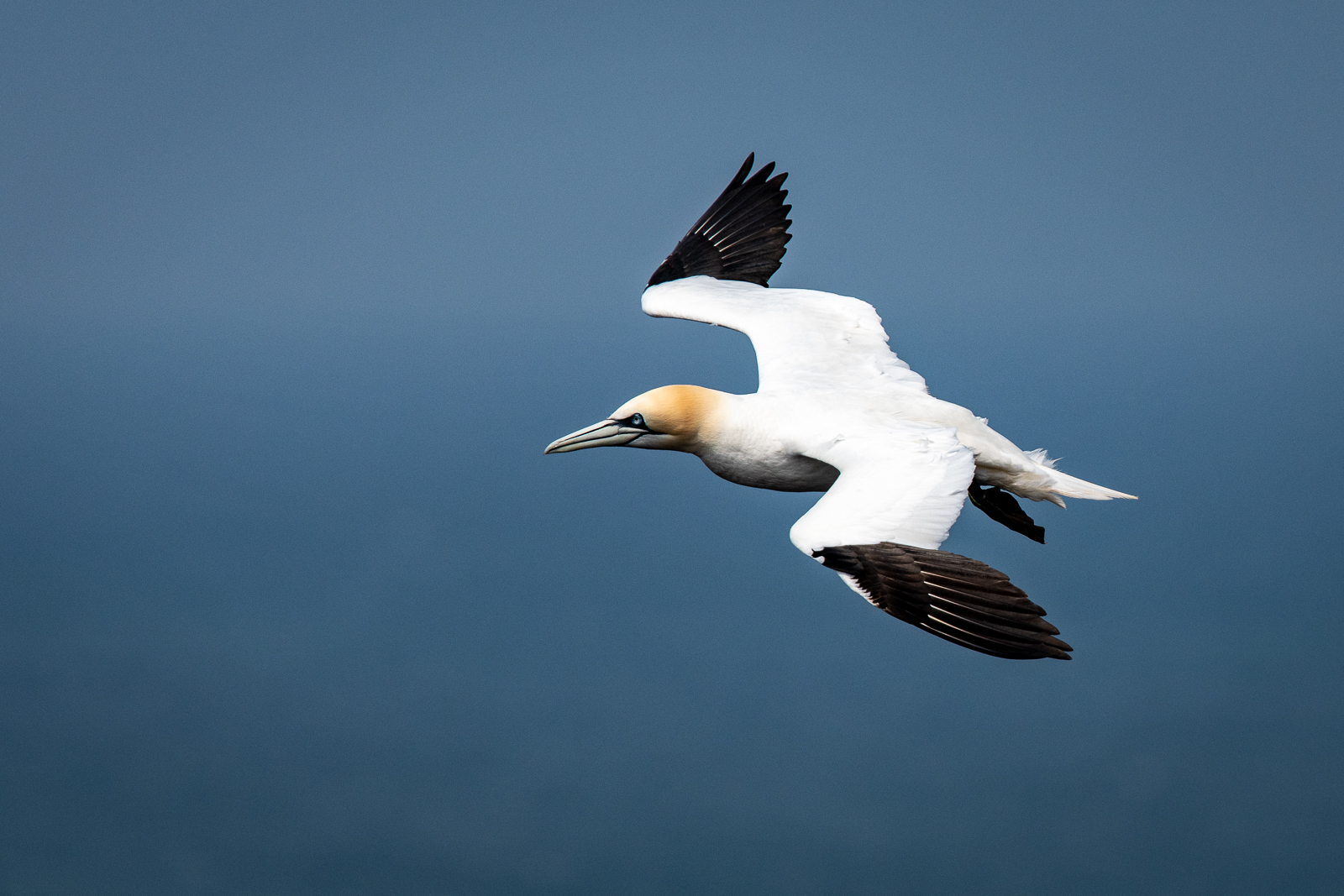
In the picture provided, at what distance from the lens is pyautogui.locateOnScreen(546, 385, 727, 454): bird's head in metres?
10.3

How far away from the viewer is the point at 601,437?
1060 centimetres

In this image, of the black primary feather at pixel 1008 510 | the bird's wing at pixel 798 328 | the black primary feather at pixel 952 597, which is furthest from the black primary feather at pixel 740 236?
the black primary feather at pixel 952 597

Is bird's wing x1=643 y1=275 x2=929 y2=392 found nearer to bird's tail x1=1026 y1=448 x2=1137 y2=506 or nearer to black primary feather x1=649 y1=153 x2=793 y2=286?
black primary feather x1=649 y1=153 x2=793 y2=286

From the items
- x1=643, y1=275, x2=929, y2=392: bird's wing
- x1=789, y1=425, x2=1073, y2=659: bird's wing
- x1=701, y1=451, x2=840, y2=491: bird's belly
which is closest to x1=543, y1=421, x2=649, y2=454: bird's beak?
x1=701, y1=451, x2=840, y2=491: bird's belly

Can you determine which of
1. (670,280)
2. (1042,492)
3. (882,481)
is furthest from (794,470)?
(670,280)

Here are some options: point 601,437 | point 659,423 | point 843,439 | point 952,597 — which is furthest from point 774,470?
point 952,597

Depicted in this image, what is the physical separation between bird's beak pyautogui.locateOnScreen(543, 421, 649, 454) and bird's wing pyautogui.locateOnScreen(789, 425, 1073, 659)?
2.06m

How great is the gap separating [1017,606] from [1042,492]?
3.00 metres

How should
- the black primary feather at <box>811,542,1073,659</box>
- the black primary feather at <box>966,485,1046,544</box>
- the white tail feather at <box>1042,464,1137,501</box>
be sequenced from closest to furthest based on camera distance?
the black primary feather at <box>811,542,1073,659</box>, the white tail feather at <box>1042,464,1137,501</box>, the black primary feather at <box>966,485,1046,544</box>

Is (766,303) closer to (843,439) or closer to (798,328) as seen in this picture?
(798,328)

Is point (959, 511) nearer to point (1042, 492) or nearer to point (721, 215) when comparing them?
point (1042, 492)

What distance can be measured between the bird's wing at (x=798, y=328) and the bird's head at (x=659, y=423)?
3.19ft

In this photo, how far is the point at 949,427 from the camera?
9742 mm

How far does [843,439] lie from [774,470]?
85cm
